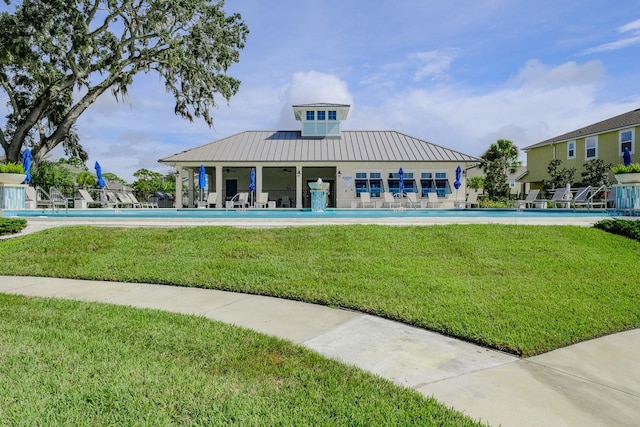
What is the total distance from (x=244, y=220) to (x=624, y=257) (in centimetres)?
844

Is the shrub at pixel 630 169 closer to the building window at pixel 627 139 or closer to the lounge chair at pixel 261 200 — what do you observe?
the building window at pixel 627 139

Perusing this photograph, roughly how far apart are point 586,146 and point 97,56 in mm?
30633

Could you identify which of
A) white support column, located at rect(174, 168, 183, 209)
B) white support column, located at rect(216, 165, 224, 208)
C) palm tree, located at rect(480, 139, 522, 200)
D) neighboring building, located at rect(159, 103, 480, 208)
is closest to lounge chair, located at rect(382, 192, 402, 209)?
neighboring building, located at rect(159, 103, 480, 208)

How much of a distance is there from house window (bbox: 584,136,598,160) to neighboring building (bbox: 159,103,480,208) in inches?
344

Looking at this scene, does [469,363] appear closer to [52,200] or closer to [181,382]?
[181,382]

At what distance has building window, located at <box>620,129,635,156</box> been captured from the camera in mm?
23594

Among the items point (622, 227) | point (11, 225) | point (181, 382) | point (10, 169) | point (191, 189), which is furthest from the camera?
point (191, 189)

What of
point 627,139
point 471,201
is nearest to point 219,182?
point 471,201

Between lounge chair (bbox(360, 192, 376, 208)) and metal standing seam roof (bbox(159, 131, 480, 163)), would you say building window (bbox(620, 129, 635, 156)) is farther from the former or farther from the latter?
lounge chair (bbox(360, 192, 376, 208))

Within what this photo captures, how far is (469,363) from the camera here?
348cm

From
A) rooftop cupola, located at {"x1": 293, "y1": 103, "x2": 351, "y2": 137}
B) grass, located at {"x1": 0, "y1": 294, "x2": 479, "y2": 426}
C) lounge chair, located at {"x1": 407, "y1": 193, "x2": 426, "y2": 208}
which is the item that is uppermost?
rooftop cupola, located at {"x1": 293, "y1": 103, "x2": 351, "y2": 137}

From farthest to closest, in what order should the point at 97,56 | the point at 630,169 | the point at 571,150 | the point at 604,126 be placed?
the point at 571,150
the point at 604,126
the point at 97,56
the point at 630,169

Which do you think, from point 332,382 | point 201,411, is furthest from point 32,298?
point 332,382

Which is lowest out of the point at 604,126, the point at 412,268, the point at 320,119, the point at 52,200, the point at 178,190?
the point at 412,268
